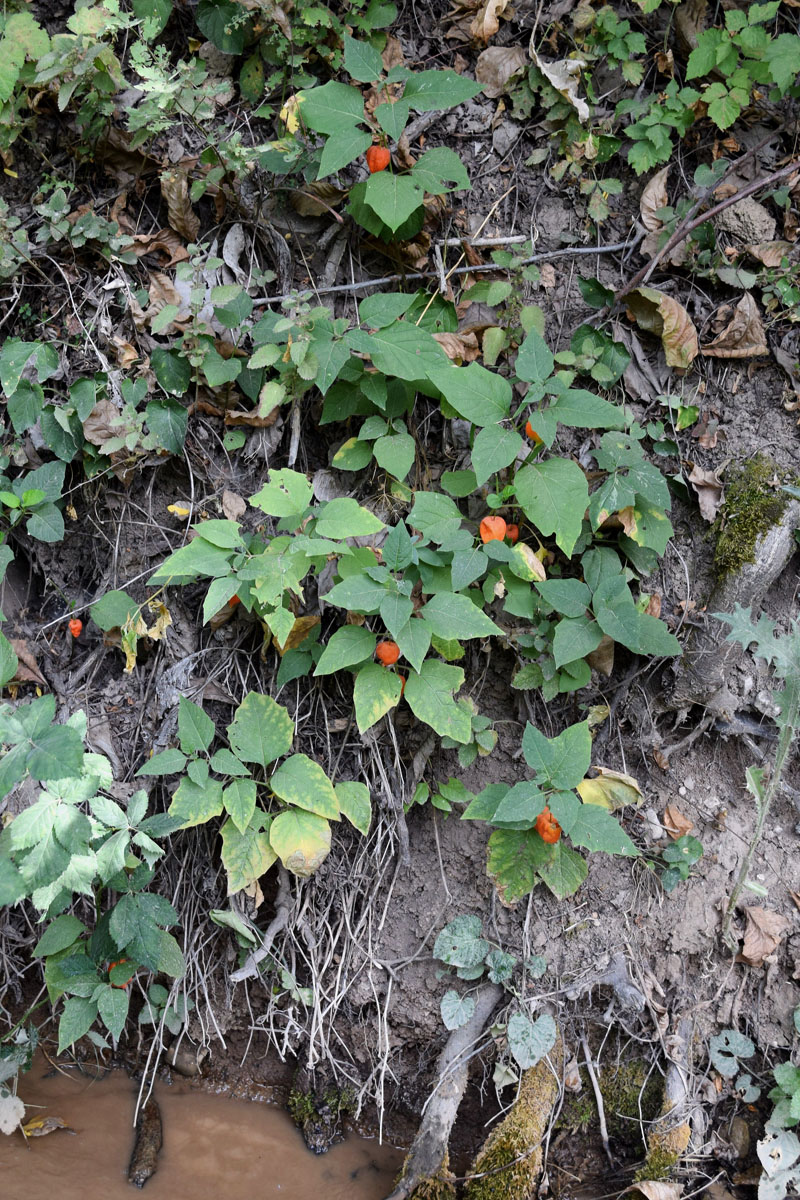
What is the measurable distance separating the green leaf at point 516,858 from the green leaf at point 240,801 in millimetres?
592

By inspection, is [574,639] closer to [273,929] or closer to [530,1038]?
[530,1038]

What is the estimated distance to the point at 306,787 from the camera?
1.93 m

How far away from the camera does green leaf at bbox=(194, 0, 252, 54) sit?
7.68ft

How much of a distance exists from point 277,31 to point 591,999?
277 centimetres

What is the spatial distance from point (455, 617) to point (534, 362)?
0.67m

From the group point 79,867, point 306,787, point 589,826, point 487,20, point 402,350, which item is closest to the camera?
point 79,867

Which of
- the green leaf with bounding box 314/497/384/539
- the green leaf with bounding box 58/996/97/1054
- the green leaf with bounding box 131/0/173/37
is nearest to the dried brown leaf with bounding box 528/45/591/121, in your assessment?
the green leaf with bounding box 131/0/173/37

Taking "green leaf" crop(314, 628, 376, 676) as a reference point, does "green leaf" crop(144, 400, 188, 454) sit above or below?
above

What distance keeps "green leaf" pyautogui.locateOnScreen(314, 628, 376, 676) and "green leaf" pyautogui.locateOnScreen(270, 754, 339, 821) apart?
247 millimetres

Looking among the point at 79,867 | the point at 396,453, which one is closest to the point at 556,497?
the point at 396,453

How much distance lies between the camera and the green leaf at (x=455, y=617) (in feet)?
6.10

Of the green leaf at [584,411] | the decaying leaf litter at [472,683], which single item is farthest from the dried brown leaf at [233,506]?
the green leaf at [584,411]

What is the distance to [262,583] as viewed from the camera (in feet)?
6.15

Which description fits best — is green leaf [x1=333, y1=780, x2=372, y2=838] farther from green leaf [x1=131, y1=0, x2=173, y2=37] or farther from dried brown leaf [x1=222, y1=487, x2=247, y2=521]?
green leaf [x1=131, y1=0, x2=173, y2=37]
